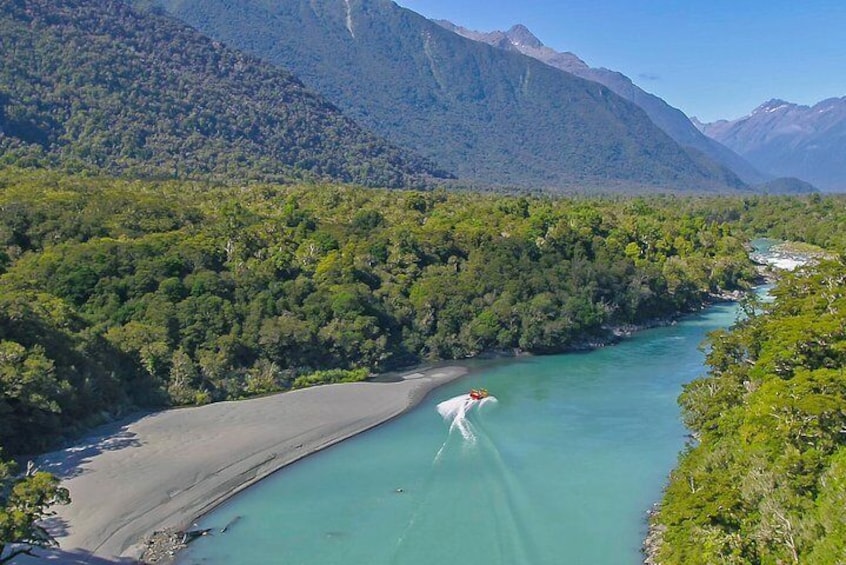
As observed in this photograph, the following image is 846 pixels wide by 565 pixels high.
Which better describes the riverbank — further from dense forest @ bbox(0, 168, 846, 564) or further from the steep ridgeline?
the steep ridgeline

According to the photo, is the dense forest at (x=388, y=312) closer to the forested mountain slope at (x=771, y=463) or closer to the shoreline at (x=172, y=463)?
the forested mountain slope at (x=771, y=463)

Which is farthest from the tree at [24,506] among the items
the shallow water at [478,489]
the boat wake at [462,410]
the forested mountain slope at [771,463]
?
the boat wake at [462,410]

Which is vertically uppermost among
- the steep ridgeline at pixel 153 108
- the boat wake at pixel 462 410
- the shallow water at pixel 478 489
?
the steep ridgeline at pixel 153 108

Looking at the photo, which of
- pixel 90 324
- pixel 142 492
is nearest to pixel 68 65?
pixel 90 324

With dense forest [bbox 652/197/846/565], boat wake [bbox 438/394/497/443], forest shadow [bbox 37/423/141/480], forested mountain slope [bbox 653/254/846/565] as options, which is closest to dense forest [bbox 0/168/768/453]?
forest shadow [bbox 37/423/141/480]

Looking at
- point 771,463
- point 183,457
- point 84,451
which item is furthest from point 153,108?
point 771,463

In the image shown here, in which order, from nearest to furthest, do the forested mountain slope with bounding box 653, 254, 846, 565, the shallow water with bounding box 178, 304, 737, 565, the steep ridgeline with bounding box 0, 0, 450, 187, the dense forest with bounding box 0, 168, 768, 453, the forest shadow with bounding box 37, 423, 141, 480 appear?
the forested mountain slope with bounding box 653, 254, 846, 565 → the shallow water with bounding box 178, 304, 737, 565 → the forest shadow with bounding box 37, 423, 141, 480 → the dense forest with bounding box 0, 168, 768, 453 → the steep ridgeline with bounding box 0, 0, 450, 187
